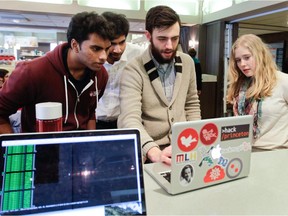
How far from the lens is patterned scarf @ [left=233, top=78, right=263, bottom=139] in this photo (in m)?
1.54

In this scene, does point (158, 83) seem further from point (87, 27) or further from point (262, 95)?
point (262, 95)

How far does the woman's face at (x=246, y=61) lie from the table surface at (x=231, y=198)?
81cm

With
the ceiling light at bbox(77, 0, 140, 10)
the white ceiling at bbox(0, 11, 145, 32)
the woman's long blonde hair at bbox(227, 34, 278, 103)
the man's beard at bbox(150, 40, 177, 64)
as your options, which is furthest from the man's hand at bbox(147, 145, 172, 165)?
the white ceiling at bbox(0, 11, 145, 32)

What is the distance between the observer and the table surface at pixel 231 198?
30.1 inches

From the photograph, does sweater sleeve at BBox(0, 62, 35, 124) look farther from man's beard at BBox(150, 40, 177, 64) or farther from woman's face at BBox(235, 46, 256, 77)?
woman's face at BBox(235, 46, 256, 77)

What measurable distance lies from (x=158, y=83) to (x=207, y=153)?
61 cm

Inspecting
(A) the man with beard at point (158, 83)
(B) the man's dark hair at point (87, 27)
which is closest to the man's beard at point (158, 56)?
(A) the man with beard at point (158, 83)

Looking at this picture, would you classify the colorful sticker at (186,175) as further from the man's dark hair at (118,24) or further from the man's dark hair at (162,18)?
the man's dark hair at (118,24)

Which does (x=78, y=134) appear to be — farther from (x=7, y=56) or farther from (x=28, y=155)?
(x=7, y=56)

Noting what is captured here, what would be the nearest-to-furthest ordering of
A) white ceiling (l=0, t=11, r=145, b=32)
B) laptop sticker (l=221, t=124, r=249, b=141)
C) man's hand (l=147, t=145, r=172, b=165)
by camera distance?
1. laptop sticker (l=221, t=124, r=249, b=141)
2. man's hand (l=147, t=145, r=172, b=165)
3. white ceiling (l=0, t=11, r=145, b=32)

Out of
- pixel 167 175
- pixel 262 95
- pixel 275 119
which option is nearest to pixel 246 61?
pixel 262 95

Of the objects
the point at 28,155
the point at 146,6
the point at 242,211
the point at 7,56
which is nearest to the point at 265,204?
the point at 242,211

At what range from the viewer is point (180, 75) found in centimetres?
144

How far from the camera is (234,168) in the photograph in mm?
945
